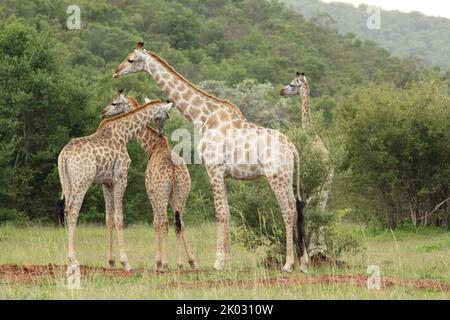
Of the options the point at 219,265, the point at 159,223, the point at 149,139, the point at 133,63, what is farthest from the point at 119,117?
the point at 219,265

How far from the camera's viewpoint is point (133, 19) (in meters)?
57.0

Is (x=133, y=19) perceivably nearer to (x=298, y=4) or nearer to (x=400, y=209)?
(x=400, y=209)

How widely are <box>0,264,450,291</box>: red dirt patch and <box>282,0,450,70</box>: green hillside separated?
97.9 meters

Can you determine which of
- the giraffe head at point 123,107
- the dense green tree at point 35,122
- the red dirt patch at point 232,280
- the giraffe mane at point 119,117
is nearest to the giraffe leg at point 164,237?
the red dirt patch at point 232,280

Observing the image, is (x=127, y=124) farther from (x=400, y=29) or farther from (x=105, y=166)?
(x=400, y=29)

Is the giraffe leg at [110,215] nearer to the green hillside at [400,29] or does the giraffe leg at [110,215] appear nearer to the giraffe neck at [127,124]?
the giraffe neck at [127,124]

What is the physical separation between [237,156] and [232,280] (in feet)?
6.77

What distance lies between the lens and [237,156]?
11906 millimetres

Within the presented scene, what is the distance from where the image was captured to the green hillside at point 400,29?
378 ft

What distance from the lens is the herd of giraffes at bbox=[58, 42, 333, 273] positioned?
1162cm

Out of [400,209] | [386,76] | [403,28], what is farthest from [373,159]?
[403,28]

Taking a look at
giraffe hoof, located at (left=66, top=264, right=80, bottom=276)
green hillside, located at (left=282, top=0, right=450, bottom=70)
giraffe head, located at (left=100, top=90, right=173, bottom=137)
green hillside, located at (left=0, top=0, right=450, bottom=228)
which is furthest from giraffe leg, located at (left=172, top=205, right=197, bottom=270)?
green hillside, located at (left=282, top=0, right=450, bottom=70)

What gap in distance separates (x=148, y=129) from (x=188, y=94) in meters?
0.77
